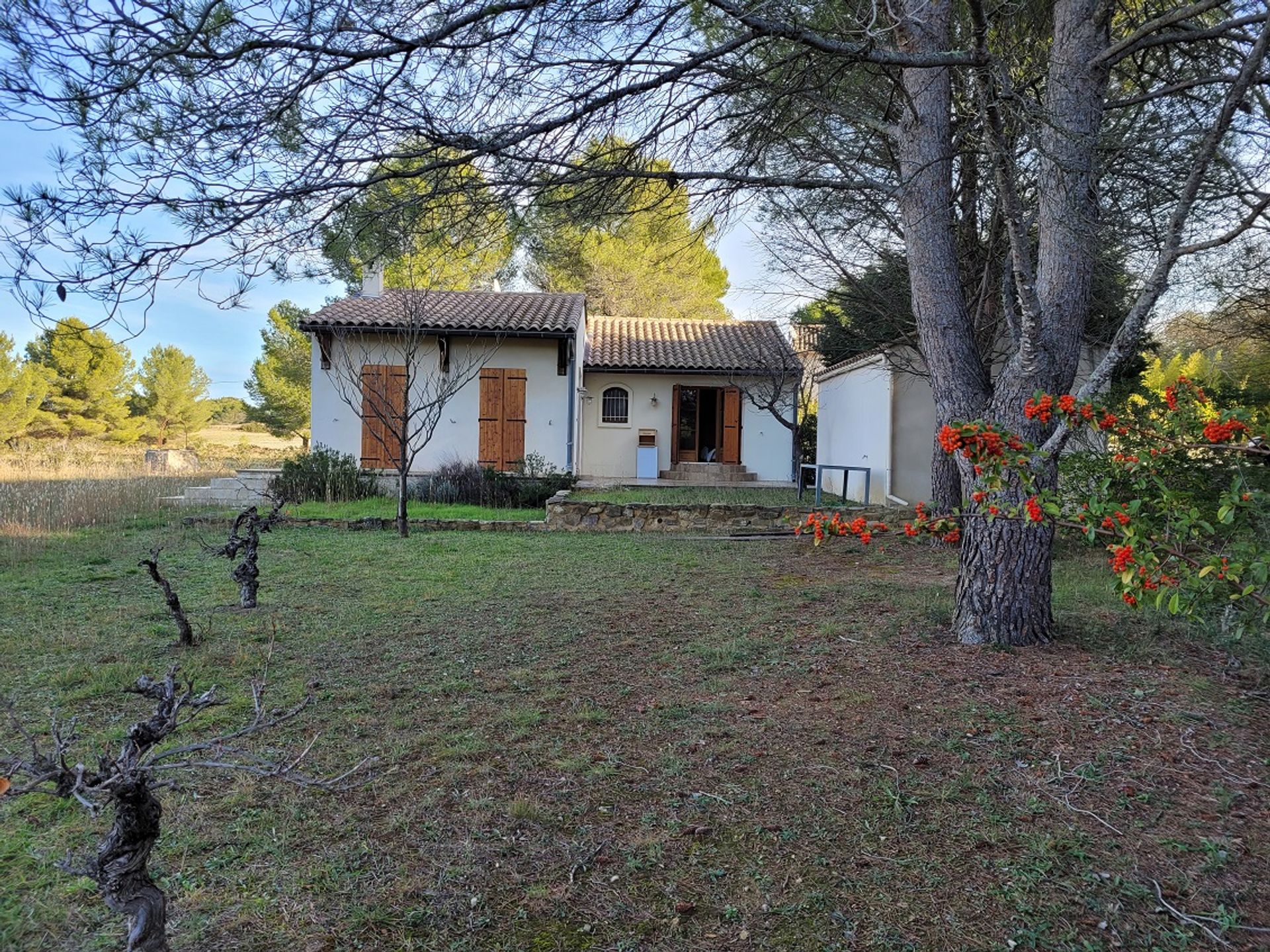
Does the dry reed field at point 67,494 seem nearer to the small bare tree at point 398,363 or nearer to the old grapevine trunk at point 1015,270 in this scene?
the small bare tree at point 398,363

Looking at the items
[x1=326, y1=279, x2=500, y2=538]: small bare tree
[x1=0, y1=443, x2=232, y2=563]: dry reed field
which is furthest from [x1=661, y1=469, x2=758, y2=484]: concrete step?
[x1=0, y1=443, x2=232, y2=563]: dry reed field

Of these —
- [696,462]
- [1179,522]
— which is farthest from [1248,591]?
[696,462]

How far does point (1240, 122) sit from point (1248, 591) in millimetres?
3746

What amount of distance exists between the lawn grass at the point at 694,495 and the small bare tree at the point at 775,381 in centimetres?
149

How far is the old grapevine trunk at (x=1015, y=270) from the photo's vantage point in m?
3.98

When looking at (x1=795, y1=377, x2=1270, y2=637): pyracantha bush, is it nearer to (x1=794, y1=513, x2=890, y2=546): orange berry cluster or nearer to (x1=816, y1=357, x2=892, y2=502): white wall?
(x1=794, y1=513, x2=890, y2=546): orange berry cluster

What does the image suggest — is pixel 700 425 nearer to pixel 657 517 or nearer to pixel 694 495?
pixel 694 495

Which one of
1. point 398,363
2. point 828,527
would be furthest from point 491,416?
point 828,527

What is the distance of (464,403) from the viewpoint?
560 inches

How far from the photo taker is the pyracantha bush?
7.15 feet

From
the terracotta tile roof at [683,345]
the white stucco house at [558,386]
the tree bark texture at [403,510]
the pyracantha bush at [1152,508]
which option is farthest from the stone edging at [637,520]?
the pyracantha bush at [1152,508]

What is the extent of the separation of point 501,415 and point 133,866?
42.2 feet

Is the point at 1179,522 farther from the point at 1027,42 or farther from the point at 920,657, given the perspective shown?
the point at 1027,42

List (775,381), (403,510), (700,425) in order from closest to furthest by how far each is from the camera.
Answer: (403,510), (775,381), (700,425)
